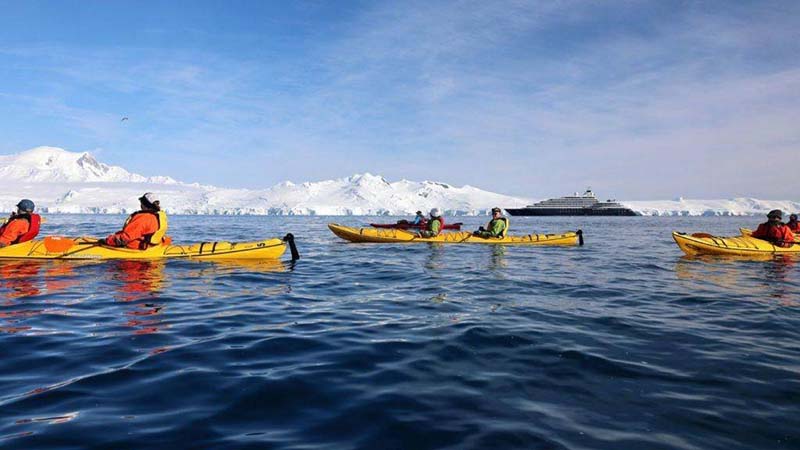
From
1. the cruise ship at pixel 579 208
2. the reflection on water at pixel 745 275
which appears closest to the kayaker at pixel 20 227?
the reflection on water at pixel 745 275

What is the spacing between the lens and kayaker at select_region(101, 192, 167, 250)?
507 inches

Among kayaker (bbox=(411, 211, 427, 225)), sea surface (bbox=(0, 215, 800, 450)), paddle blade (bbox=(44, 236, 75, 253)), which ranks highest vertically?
kayaker (bbox=(411, 211, 427, 225))

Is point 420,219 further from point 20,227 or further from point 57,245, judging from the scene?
point 20,227

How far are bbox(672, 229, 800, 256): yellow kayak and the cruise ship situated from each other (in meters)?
107

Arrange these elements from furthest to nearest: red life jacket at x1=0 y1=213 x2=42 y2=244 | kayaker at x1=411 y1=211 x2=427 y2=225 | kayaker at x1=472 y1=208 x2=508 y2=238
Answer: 1. kayaker at x1=411 y1=211 x2=427 y2=225
2. kayaker at x1=472 y1=208 x2=508 y2=238
3. red life jacket at x1=0 y1=213 x2=42 y2=244

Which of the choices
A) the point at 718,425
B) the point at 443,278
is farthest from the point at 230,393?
the point at 443,278

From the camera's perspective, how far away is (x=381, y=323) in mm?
6906

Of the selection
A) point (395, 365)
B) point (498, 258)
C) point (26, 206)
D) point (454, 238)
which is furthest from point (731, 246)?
point (26, 206)

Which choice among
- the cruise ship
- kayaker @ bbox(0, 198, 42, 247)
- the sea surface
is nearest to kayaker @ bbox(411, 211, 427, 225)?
the sea surface

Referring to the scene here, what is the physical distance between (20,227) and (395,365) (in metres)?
13.7

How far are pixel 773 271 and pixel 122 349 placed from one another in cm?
1593

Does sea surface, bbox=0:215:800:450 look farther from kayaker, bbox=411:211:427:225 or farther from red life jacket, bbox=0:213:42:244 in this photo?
kayaker, bbox=411:211:427:225

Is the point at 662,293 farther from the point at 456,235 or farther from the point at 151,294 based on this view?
the point at 456,235

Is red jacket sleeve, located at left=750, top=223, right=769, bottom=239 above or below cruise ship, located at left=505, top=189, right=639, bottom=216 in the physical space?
below
